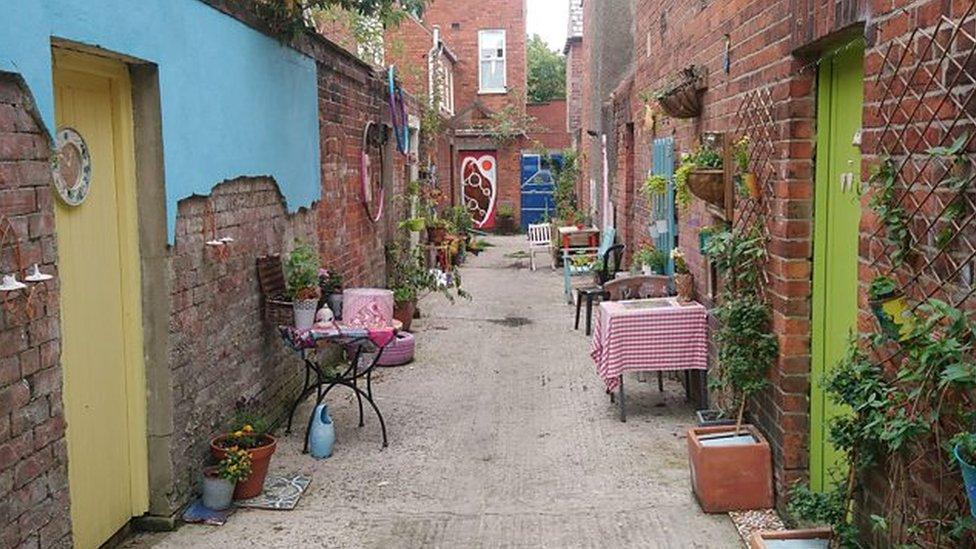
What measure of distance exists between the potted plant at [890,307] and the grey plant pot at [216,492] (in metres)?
3.43

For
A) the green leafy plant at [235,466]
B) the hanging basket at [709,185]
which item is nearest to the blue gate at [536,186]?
the hanging basket at [709,185]

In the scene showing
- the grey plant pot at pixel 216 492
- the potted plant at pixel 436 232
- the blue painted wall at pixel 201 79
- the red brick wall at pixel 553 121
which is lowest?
the grey plant pot at pixel 216 492

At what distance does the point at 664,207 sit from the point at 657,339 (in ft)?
7.52

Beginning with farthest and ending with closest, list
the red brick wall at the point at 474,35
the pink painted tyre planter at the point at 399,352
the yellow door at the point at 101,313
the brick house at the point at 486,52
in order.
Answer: the red brick wall at the point at 474,35 → the brick house at the point at 486,52 → the pink painted tyre planter at the point at 399,352 → the yellow door at the point at 101,313

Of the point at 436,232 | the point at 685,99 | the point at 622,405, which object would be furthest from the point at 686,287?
the point at 436,232

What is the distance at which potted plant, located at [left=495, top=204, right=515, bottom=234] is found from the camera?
82.5 ft

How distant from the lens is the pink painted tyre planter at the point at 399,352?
8727mm

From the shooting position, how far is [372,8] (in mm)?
7320

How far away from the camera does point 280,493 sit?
5227 mm

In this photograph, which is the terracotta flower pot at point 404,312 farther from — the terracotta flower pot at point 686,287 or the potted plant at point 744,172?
the potted plant at point 744,172

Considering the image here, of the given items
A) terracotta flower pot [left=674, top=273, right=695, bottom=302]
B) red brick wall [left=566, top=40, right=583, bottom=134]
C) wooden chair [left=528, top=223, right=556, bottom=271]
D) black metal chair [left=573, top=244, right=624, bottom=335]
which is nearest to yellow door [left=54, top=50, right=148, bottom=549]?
terracotta flower pot [left=674, top=273, right=695, bottom=302]

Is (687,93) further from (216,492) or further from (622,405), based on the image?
(216,492)

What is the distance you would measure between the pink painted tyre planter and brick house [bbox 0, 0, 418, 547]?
1.98 meters

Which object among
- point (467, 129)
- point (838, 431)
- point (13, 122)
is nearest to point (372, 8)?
point (13, 122)
